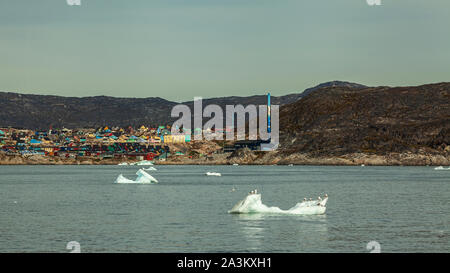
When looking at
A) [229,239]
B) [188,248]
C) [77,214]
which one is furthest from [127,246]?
[77,214]

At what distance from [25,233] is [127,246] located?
1117 cm

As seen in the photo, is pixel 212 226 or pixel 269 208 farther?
pixel 269 208

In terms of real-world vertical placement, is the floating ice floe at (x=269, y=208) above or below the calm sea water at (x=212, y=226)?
above

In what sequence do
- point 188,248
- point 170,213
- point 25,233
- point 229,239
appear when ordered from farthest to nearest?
1. point 170,213
2. point 25,233
3. point 229,239
4. point 188,248

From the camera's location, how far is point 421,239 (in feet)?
157

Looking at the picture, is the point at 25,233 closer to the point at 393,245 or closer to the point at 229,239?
the point at 229,239

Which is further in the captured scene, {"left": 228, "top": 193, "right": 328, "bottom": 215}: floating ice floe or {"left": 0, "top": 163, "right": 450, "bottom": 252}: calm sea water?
{"left": 228, "top": 193, "right": 328, "bottom": 215}: floating ice floe

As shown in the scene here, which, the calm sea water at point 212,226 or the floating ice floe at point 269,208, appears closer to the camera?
the calm sea water at point 212,226

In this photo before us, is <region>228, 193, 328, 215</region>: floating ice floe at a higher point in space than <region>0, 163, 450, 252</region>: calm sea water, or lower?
higher

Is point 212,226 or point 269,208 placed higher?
point 269,208

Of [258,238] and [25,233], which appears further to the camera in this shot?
[25,233]

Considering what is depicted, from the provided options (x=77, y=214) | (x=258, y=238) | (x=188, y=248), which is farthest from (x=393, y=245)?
(x=77, y=214)
